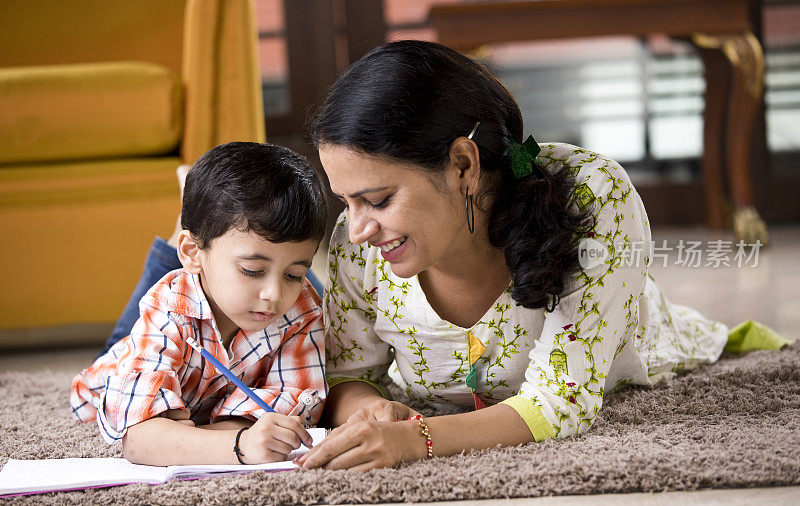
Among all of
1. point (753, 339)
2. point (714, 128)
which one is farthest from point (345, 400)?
point (714, 128)

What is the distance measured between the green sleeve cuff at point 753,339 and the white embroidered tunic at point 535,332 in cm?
30

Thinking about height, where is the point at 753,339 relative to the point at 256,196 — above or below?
below

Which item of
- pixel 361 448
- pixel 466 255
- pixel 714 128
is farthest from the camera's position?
pixel 714 128

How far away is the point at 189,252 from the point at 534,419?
1.73 feet

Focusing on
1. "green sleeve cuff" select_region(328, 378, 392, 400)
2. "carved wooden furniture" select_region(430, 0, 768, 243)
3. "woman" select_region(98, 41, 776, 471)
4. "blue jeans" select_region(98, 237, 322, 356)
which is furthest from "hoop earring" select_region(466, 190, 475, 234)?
"carved wooden furniture" select_region(430, 0, 768, 243)

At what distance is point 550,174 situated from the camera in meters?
1.22

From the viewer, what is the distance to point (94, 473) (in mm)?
1140

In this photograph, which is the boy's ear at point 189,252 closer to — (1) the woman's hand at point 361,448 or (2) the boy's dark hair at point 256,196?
(2) the boy's dark hair at point 256,196

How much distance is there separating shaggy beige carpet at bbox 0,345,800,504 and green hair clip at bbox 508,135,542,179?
0.34m

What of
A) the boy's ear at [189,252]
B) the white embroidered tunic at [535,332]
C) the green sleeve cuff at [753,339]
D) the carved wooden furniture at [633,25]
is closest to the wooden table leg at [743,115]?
the carved wooden furniture at [633,25]

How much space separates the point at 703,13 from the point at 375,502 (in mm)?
2576

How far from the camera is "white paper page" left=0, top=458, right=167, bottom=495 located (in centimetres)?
109

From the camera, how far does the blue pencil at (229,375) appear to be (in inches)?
47.6

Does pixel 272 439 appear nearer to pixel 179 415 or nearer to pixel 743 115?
pixel 179 415
